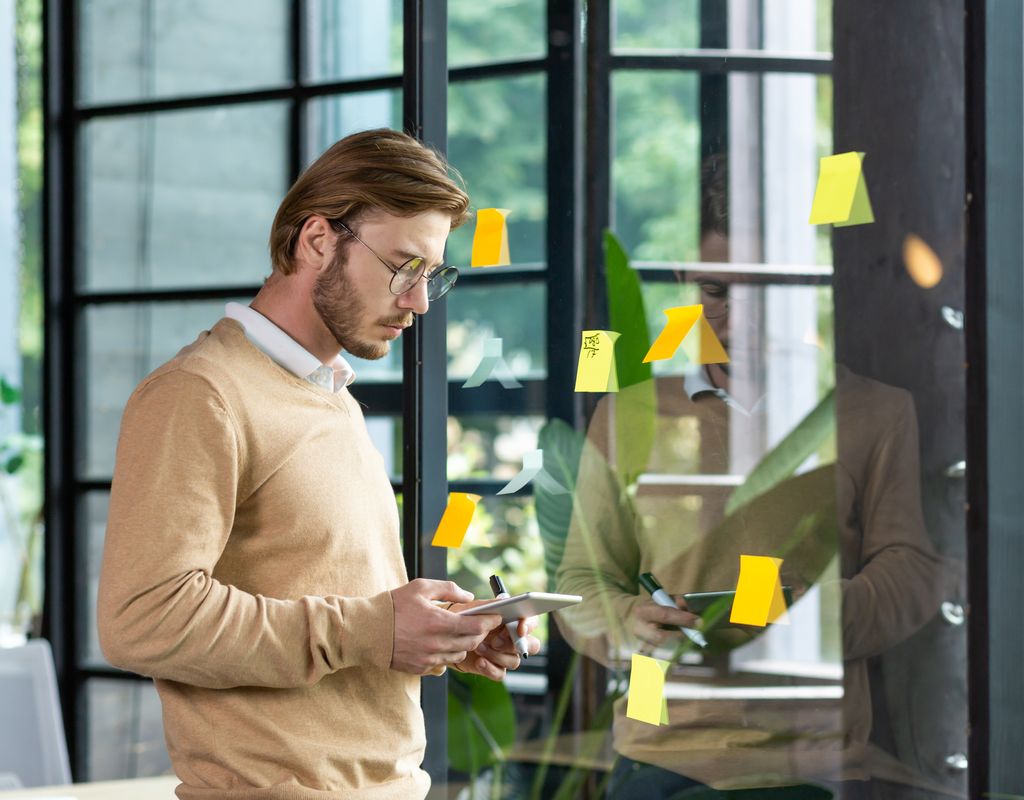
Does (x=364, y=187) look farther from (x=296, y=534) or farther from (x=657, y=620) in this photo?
(x=657, y=620)

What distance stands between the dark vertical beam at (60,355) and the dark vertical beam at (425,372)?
72.3 inches

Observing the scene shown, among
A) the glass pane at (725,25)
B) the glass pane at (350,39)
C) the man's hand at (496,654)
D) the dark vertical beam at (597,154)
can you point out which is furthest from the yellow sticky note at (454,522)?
the glass pane at (350,39)

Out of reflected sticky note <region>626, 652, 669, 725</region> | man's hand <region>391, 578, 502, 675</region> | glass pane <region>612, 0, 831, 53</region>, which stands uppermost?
glass pane <region>612, 0, 831, 53</region>

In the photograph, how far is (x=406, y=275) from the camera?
1632mm

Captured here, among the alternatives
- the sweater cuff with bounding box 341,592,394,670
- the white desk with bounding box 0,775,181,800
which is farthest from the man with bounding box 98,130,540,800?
the white desk with bounding box 0,775,181,800

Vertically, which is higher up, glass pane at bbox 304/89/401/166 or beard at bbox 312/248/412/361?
glass pane at bbox 304/89/401/166

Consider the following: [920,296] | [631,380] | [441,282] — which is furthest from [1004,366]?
[441,282]

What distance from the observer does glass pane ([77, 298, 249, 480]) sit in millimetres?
3438

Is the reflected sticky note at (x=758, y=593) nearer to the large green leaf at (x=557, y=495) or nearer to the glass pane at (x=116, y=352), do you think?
the large green leaf at (x=557, y=495)

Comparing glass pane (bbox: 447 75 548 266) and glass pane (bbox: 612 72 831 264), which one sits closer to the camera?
glass pane (bbox: 612 72 831 264)

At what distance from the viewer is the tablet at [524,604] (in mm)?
1443

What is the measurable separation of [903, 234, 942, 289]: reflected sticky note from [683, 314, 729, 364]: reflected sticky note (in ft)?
1.02

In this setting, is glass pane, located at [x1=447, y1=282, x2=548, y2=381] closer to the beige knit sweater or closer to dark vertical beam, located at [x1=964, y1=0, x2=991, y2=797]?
the beige knit sweater

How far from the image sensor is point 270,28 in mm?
3262
